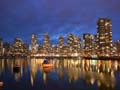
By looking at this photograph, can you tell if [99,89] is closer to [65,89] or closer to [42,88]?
[65,89]

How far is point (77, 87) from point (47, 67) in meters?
54.8

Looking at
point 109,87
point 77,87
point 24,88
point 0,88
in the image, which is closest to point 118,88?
point 109,87

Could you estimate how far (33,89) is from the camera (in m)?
54.7

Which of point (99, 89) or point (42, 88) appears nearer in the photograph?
point (99, 89)

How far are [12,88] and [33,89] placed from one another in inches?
148

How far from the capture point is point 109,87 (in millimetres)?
54750

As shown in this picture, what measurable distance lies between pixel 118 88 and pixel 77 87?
23.9 ft

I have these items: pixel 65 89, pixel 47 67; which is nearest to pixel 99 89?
pixel 65 89

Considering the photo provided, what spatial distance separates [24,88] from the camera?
55.6m

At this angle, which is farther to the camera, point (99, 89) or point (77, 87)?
point (77, 87)

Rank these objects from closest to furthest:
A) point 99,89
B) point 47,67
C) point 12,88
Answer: point 99,89, point 12,88, point 47,67

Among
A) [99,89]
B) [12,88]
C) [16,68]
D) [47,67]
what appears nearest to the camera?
[99,89]

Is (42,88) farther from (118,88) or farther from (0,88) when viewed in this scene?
(118,88)

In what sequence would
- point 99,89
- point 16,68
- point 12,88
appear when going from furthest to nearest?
point 16,68 → point 12,88 → point 99,89
